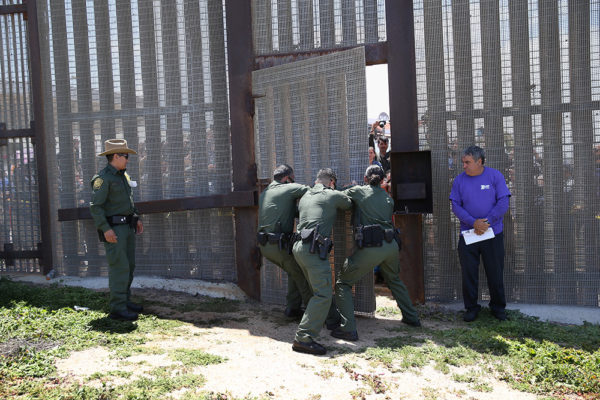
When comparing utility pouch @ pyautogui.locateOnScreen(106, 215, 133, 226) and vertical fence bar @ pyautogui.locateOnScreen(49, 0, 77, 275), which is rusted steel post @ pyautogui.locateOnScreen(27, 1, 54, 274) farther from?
utility pouch @ pyautogui.locateOnScreen(106, 215, 133, 226)

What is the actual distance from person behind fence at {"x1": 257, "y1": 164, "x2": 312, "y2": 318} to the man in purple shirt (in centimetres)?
186

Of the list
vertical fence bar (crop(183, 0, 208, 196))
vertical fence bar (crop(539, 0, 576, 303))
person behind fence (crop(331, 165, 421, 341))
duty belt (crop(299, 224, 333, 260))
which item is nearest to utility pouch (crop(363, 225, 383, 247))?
person behind fence (crop(331, 165, 421, 341))

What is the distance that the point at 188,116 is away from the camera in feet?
23.1

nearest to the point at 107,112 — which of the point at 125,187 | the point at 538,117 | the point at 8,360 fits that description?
the point at 125,187

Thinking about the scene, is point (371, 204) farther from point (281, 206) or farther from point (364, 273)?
point (281, 206)

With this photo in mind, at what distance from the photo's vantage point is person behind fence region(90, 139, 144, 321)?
18.7 ft

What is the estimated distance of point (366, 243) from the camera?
5.20m

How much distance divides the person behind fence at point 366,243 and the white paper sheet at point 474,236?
0.87 m

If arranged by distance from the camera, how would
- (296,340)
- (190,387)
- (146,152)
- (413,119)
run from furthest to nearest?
(146,152) → (413,119) → (296,340) → (190,387)

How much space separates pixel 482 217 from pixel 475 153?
74cm

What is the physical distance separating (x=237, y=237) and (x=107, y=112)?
274 cm

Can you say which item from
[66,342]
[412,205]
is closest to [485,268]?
[412,205]

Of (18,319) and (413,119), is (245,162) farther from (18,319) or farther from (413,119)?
(18,319)

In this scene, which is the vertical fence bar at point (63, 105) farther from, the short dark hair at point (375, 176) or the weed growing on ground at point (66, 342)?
the short dark hair at point (375, 176)
